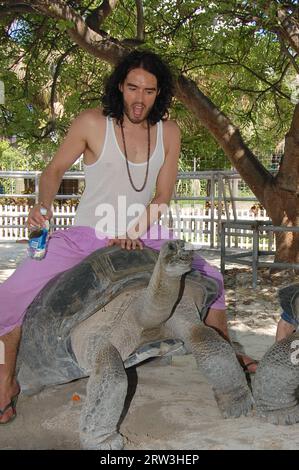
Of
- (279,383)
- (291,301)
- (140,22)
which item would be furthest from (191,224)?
(279,383)

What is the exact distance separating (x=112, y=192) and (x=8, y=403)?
4.04 feet

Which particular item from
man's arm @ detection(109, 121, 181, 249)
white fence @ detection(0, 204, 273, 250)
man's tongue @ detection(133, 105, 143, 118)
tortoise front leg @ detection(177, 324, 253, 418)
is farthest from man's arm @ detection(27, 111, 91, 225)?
white fence @ detection(0, 204, 273, 250)

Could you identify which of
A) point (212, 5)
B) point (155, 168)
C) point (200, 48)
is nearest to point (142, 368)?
point (155, 168)

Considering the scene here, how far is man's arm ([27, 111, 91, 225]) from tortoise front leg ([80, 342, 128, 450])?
83 cm

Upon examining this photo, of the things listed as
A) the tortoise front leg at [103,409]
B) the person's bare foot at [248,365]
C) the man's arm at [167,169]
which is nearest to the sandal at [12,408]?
the tortoise front leg at [103,409]

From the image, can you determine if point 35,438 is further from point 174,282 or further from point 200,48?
point 200,48

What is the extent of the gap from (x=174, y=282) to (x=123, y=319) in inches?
16.5

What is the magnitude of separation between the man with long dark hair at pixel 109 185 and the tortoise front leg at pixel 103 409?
0.61 meters

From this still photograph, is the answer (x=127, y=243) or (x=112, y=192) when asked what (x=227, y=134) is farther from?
(x=127, y=243)

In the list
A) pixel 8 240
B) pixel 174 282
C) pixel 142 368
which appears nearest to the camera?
pixel 174 282

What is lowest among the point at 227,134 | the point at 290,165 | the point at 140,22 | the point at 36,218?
the point at 36,218

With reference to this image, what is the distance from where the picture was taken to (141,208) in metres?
2.82

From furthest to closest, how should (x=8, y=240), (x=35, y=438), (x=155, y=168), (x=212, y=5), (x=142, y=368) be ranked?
(x=8, y=240) → (x=212, y=5) → (x=142, y=368) → (x=155, y=168) → (x=35, y=438)

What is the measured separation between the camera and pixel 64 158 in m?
2.80
